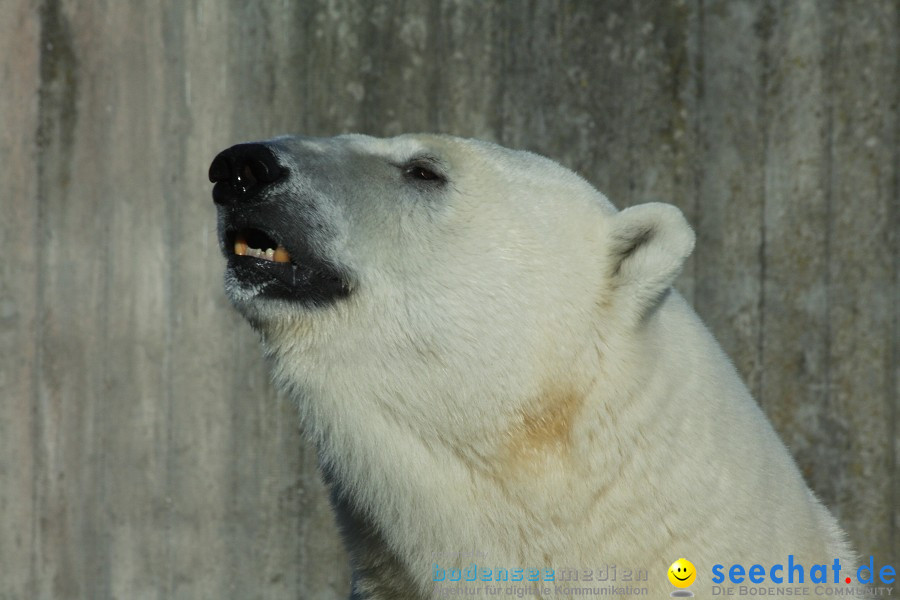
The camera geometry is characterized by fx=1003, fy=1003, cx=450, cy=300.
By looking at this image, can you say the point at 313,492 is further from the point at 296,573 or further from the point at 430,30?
the point at 430,30

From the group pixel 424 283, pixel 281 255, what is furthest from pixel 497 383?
pixel 281 255

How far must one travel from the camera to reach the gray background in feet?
13.2

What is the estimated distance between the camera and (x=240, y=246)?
2.07m

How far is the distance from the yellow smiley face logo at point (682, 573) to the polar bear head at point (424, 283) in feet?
1.28

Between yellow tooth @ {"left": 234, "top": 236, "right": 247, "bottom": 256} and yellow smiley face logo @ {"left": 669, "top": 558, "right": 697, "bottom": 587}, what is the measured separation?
41.4 inches

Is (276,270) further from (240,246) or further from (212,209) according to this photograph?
(212,209)

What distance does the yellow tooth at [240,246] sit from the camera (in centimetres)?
207

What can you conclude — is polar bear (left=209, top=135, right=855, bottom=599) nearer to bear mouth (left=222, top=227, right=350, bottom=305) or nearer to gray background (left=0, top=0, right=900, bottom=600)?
bear mouth (left=222, top=227, right=350, bottom=305)

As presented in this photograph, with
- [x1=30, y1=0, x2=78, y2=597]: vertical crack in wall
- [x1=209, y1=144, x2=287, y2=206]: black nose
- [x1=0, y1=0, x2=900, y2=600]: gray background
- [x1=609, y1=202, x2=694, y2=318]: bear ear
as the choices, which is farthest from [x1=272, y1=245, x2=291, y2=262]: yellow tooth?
[x1=30, y1=0, x2=78, y2=597]: vertical crack in wall

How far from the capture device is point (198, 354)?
4113 mm

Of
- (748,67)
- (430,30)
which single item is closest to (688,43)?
(748,67)

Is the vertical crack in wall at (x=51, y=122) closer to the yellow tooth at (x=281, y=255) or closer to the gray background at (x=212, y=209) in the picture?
the gray background at (x=212, y=209)

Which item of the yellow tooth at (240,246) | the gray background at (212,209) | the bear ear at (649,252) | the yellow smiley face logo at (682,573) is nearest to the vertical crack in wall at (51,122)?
the gray background at (212,209)

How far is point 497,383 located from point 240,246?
60cm
